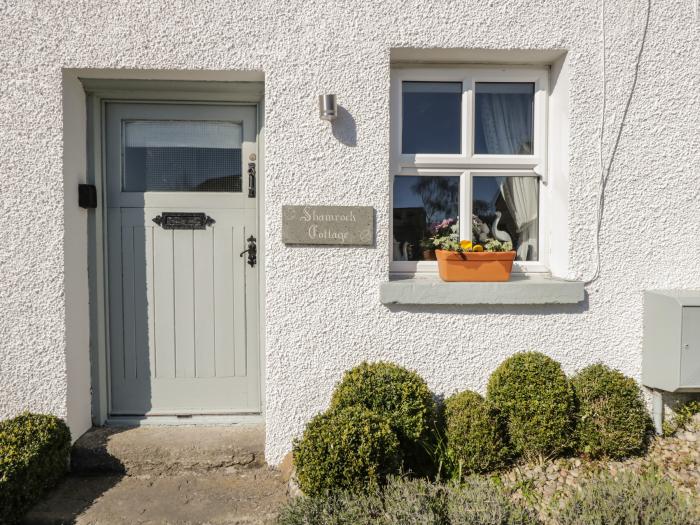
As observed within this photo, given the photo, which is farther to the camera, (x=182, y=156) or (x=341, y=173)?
(x=182, y=156)

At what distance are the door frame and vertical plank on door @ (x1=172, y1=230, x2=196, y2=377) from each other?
41cm

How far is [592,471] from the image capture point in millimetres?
3213

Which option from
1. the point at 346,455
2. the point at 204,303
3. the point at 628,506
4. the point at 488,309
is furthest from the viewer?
the point at 204,303

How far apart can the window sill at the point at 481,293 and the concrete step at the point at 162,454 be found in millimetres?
1402

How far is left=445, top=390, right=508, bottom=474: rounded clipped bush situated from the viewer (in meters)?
3.17

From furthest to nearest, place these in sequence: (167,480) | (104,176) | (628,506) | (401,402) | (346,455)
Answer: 1. (104,176)
2. (167,480)
3. (401,402)
4. (346,455)
5. (628,506)

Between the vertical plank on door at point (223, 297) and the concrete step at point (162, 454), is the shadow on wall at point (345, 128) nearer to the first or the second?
the vertical plank on door at point (223, 297)

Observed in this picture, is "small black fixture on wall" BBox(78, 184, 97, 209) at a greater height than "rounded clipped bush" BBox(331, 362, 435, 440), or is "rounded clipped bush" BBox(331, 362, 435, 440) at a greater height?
"small black fixture on wall" BBox(78, 184, 97, 209)

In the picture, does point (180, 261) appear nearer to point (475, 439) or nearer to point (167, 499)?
point (167, 499)

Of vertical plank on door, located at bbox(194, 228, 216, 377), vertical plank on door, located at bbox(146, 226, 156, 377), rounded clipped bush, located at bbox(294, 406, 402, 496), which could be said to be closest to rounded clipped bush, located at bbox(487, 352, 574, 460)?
rounded clipped bush, located at bbox(294, 406, 402, 496)

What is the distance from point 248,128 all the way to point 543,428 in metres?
2.87

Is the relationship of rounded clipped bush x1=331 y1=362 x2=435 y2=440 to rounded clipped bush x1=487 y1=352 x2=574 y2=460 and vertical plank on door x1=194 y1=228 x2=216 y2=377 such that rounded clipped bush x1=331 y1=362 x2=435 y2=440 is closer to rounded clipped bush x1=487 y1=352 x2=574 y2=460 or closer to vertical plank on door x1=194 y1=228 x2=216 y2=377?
rounded clipped bush x1=487 y1=352 x2=574 y2=460

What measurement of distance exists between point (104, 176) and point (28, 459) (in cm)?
193

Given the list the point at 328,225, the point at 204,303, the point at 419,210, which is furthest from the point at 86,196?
the point at 419,210
